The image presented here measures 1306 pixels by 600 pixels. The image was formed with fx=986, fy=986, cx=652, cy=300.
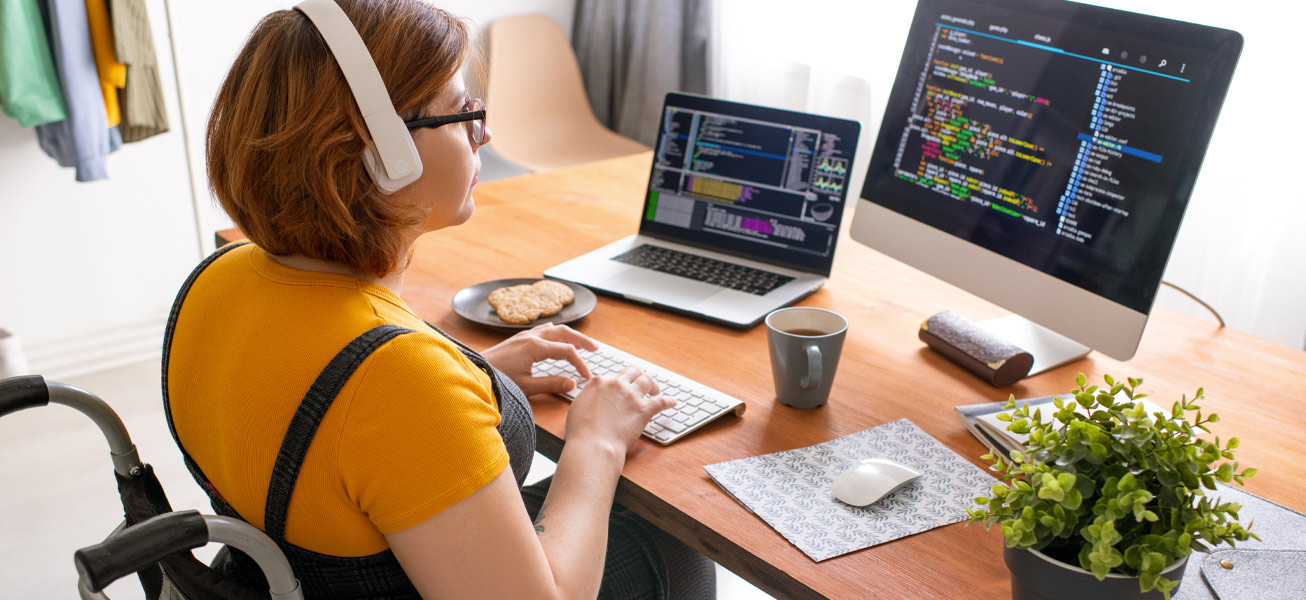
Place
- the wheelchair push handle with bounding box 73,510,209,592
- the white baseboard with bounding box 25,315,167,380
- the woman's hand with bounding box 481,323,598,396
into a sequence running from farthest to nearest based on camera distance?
1. the white baseboard with bounding box 25,315,167,380
2. the woman's hand with bounding box 481,323,598,396
3. the wheelchair push handle with bounding box 73,510,209,592

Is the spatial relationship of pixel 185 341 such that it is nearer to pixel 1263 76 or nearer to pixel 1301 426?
pixel 1301 426

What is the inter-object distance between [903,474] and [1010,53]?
24.2 inches

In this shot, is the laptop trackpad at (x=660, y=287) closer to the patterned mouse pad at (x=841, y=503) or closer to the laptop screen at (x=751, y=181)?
the laptop screen at (x=751, y=181)

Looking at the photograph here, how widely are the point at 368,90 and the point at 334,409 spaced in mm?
269

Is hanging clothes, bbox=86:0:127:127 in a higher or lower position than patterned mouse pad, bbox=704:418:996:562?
higher

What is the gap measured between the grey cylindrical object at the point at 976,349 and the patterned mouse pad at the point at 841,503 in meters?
0.18

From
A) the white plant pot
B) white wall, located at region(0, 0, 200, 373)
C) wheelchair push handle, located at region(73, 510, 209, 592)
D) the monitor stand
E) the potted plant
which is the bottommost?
white wall, located at region(0, 0, 200, 373)

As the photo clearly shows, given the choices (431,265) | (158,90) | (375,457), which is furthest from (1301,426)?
(158,90)

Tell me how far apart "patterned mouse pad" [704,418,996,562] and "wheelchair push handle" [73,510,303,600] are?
435mm

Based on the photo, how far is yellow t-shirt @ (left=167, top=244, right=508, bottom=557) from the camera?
30.7 inches

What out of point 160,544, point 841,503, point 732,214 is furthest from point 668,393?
point 160,544

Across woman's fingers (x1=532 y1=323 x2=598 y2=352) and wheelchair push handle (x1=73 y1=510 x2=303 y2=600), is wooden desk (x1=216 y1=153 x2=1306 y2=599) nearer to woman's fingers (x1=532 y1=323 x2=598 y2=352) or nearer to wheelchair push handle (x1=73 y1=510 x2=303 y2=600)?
woman's fingers (x1=532 y1=323 x2=598 y2=352)

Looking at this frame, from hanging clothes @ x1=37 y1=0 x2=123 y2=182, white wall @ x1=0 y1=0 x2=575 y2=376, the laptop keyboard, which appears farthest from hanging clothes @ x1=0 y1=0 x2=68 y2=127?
the laptop keyboard

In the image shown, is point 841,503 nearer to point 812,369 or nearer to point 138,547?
point 812,369
